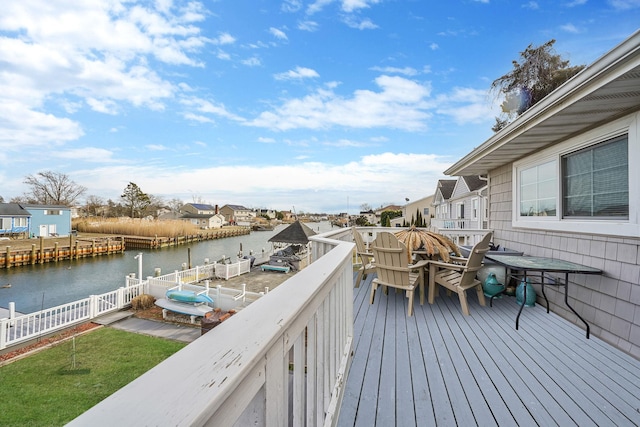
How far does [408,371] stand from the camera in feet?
8.02

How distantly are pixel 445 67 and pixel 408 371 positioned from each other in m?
10.7

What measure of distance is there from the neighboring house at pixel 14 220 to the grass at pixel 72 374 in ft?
94.2

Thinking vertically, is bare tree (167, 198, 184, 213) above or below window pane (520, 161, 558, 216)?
above

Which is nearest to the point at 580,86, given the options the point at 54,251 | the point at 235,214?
the point at 54,251

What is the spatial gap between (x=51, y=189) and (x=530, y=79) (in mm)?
56835

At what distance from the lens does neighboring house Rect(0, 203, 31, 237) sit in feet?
90.8

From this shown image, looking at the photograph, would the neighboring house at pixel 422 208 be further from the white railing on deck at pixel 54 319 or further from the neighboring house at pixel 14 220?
the neighboring house at pixel 14 220

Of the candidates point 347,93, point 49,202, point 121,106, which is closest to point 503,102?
point 347,93

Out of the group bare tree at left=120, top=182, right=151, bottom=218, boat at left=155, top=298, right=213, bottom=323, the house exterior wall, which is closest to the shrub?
boat at left=155, top=298, right=213, bottom=323

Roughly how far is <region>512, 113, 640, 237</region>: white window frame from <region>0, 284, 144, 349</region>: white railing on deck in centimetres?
1247

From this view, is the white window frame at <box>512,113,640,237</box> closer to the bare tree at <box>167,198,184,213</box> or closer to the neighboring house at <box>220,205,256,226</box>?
the neighboring house at <box>220,205,256,226</box>

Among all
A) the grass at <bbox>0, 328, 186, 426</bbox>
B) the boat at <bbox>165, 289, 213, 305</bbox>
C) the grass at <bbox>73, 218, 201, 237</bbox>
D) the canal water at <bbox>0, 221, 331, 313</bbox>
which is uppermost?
the grass at <bbox>73, 218, 201, 237</bbox>

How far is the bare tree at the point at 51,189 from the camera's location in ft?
137

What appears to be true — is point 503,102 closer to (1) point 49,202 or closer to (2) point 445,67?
(2) point 445,67
